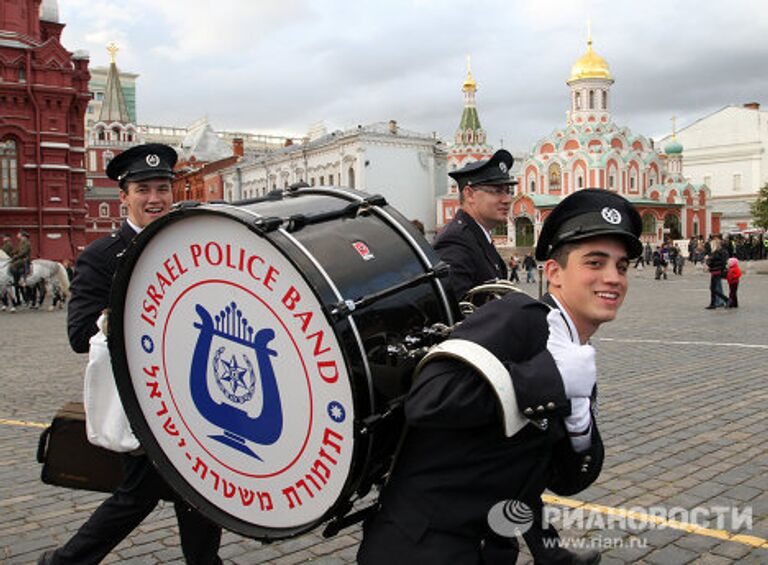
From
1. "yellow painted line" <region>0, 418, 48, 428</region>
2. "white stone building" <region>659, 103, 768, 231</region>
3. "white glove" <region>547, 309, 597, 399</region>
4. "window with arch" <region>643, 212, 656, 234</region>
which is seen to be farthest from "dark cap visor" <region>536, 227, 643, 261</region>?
"white stone building" <region>659, 103, 768, 231</region>

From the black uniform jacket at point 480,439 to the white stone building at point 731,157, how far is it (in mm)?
80372

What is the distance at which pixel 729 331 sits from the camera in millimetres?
12203

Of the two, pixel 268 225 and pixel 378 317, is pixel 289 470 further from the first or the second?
pixel 268 225

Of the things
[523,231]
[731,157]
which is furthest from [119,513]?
[731,157]

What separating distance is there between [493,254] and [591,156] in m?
59.4

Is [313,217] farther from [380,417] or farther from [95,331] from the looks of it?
[95,331]

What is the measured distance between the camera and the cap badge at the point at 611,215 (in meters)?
2.02

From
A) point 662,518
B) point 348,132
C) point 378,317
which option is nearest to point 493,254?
point 662,518

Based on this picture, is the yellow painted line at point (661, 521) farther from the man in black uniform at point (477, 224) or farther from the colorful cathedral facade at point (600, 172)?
the colorful cathedral facade at point (600, 172)

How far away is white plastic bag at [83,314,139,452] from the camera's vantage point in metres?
2.85

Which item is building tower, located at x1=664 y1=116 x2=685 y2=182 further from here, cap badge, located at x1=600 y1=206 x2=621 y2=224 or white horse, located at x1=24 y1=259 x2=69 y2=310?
cap badge, located at x1=600 y1=206 x2=621 y2=224

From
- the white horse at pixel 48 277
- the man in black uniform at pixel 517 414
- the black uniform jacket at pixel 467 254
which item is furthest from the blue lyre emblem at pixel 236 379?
the white horse at pixel 48 277

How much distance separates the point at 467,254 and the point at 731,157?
8626cm

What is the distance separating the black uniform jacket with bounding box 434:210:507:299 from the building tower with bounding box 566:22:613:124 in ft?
209
